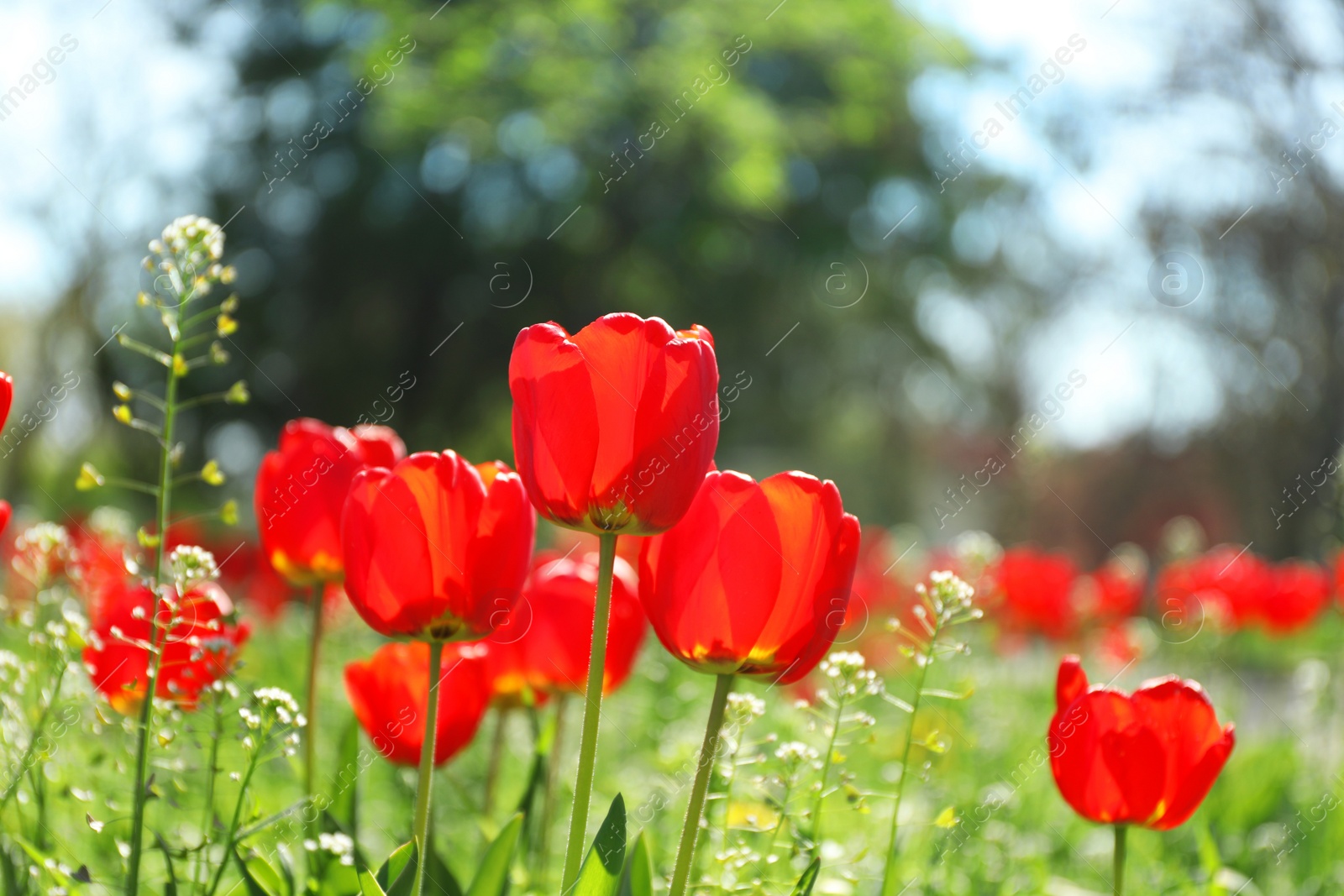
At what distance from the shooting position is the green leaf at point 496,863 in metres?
1.28

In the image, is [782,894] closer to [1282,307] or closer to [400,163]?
[400,163]

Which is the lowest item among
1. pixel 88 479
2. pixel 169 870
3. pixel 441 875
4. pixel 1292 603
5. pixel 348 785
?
pixel 169 870

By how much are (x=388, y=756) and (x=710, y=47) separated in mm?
12054

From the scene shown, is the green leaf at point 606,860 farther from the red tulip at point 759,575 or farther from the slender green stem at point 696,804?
the red tulip at point 759,575

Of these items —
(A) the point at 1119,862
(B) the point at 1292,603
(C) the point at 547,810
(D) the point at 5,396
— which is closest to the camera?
(D) the point at 5,396

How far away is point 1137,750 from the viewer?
55.9 inches

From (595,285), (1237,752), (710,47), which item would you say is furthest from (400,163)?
(1237,752)

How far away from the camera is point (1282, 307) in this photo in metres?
15.8

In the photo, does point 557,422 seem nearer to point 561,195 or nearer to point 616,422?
point 616,422

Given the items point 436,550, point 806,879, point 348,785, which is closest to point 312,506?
point 348,785

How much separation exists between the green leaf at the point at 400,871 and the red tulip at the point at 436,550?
0.79 ft

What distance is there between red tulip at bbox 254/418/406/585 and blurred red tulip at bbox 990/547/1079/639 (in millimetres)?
3647

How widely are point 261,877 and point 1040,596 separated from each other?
423 centimetres

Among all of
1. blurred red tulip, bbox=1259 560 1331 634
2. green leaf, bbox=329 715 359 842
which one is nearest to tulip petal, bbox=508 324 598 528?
green leaf, bbox=329 715 359 842
